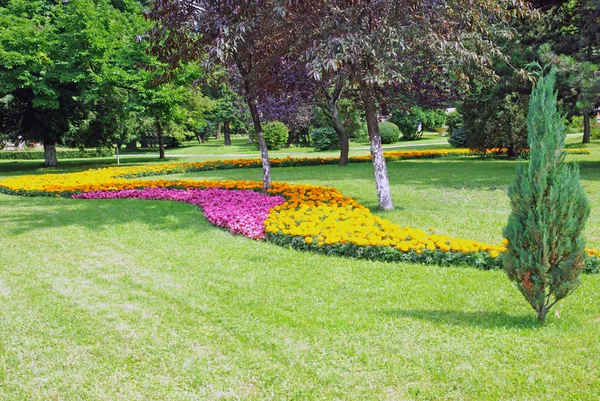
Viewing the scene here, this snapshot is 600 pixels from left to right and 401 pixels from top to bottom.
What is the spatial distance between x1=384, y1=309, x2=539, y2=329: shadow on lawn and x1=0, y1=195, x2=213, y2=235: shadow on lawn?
464cm

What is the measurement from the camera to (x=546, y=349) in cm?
365

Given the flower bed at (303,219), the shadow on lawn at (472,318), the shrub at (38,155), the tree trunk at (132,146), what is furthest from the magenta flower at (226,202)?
the tree trunk at (132,146)

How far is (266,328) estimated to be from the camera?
4156 mm

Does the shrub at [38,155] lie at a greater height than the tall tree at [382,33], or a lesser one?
lesser

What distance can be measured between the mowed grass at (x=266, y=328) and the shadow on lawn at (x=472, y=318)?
0.07 feet

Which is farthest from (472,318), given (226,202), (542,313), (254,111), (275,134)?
(275,134)

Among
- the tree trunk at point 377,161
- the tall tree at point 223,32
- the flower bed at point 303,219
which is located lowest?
the flower bed at point 303,219

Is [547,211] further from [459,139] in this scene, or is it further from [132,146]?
[132,146]

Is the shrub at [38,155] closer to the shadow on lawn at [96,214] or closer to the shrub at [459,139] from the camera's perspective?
the shrub at [459,139]

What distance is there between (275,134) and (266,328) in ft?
109

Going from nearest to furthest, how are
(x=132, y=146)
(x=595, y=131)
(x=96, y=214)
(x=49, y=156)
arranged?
(x=96, y=214) < (x=49, y=156) < (x=595, y=131) < (x=132, y=146)

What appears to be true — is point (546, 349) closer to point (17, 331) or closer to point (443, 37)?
point (17, 331)

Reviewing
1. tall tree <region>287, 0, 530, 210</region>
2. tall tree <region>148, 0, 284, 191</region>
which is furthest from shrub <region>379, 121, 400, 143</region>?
tall tree <region>287, 0, 530, 210</region>

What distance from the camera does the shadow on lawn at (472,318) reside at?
4.12 m
